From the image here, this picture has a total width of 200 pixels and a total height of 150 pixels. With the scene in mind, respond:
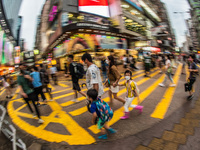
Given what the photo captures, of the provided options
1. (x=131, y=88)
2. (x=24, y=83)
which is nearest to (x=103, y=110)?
(x=131, y=88)

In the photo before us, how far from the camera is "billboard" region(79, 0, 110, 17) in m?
25.4

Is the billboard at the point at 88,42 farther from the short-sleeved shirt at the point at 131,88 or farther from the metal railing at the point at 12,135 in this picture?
the metal railing at the point at 12,135

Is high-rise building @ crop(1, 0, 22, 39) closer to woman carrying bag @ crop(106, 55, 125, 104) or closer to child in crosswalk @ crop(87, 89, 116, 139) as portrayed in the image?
woman carrying bag @ crop(106, 55, 125, 104)

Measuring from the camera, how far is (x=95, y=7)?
26.9m

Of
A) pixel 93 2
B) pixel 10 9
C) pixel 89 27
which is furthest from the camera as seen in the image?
pixel 10 9

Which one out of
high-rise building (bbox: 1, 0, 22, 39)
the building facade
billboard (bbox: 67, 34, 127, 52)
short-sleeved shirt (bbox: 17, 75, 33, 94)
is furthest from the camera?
high-rise building (bbox: 1, 0, 22, 39)

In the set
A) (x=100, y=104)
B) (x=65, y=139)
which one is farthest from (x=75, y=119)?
(x=100, y=104)

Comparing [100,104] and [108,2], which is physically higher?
[108,2]

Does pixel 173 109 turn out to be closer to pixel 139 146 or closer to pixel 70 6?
pixel 139 146

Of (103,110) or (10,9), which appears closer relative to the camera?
(103,110)

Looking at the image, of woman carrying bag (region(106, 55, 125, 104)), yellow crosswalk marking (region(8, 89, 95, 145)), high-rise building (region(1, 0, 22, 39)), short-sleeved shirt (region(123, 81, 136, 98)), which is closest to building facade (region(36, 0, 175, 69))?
woman carrying bag (region(106, 55, 125, 104))

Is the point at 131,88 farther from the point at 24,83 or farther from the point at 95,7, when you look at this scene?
the point at 95,7

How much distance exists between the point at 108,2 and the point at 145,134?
108 feet

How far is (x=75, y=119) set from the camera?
3.89m
